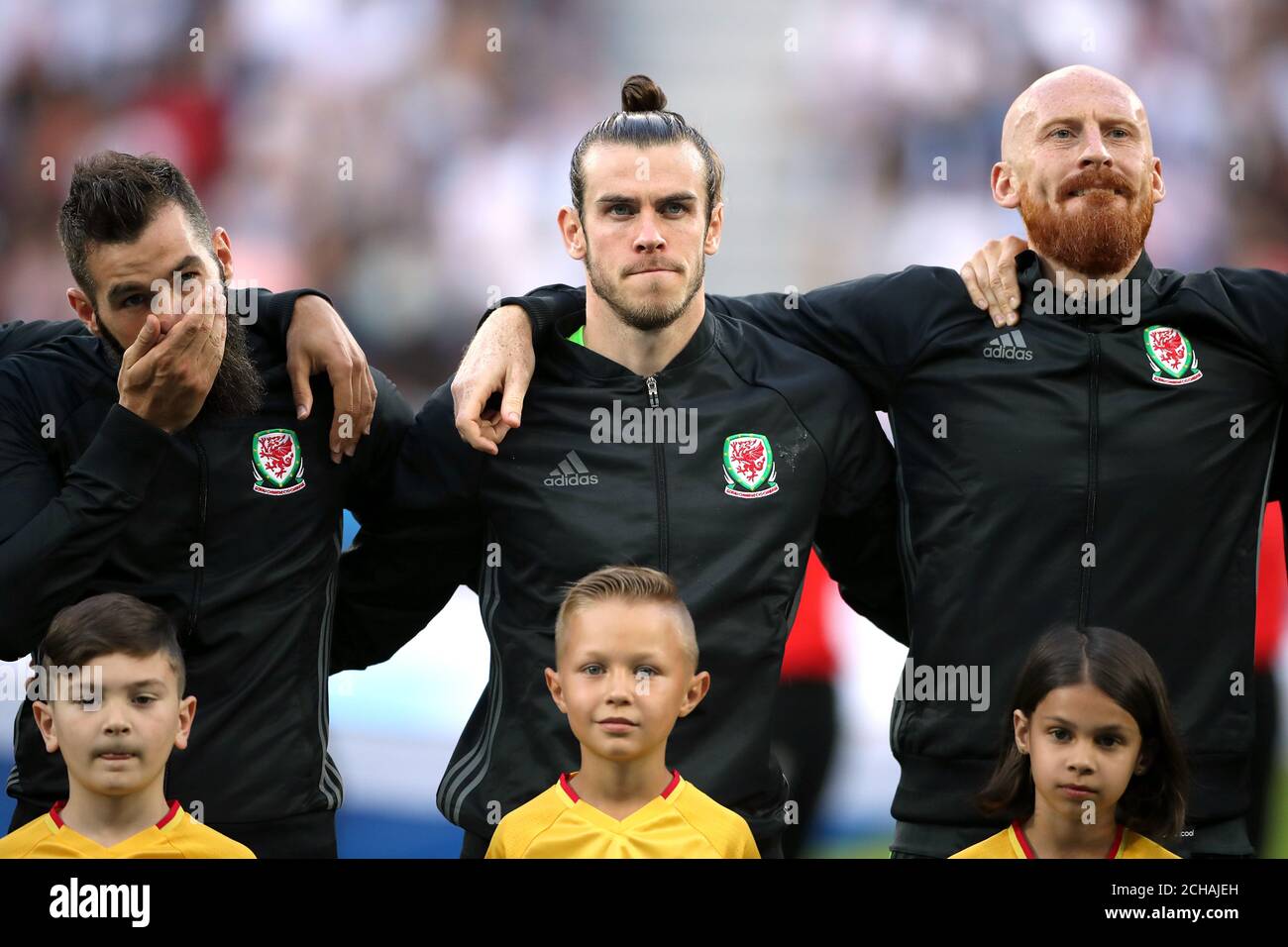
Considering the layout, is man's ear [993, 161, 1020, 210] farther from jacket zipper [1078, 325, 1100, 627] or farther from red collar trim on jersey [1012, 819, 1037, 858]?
red collar trim on jersey [1012, 819, 1037, 858]

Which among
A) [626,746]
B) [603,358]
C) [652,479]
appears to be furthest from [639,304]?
[626,746]

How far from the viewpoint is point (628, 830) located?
2977mm

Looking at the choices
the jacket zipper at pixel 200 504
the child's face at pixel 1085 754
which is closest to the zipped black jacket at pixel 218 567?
the jacket zipper at pixel 200 504

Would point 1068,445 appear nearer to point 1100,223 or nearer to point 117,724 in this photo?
point 1100,223

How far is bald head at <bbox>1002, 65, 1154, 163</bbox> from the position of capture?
3.50m

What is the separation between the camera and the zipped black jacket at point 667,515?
3250 millimetres

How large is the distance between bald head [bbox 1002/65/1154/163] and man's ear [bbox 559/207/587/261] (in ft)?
3.10

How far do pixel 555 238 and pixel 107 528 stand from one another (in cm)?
388

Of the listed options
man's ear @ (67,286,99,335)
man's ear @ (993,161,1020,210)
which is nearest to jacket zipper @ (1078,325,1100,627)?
man's ear @ (993,161,1020,210)

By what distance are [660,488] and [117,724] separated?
1.09m

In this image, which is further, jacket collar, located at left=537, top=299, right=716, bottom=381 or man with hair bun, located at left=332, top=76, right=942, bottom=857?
jacket collar, located at left=537, top=299, right=716, bottom=381

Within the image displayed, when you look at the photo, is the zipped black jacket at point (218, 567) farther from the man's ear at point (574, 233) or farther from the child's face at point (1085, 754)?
the child's face at point (1085, 754)

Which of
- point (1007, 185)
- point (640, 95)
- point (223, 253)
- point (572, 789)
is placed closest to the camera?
point (572, 789)

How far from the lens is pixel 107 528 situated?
3.09 metres
